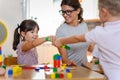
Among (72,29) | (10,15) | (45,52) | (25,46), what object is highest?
(10,15)

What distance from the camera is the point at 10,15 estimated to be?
11.0ft

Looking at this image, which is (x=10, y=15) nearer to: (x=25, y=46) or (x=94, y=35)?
(x=25, y=46)

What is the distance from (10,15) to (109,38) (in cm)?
240

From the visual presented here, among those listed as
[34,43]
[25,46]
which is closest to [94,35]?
[34,43]

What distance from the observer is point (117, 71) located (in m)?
1.13

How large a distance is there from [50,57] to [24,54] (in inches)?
56.8

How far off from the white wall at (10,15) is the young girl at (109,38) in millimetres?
2273

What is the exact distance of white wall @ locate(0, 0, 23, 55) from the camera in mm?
3342

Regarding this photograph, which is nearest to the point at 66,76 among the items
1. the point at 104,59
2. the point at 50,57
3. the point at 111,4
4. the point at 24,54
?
the point at 104,59

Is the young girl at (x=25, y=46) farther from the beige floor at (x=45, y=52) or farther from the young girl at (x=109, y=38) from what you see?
the beige floor at (x=45, y=52)

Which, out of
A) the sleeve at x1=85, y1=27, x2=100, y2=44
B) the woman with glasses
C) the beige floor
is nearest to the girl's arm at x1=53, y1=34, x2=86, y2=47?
the sleeve at x1=85, y1=27, x2=100, y2=44

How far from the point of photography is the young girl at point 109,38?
1130 mm

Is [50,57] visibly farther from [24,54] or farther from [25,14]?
[24,54]

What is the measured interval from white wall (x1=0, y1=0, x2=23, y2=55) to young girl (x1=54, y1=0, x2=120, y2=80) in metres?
2.27
